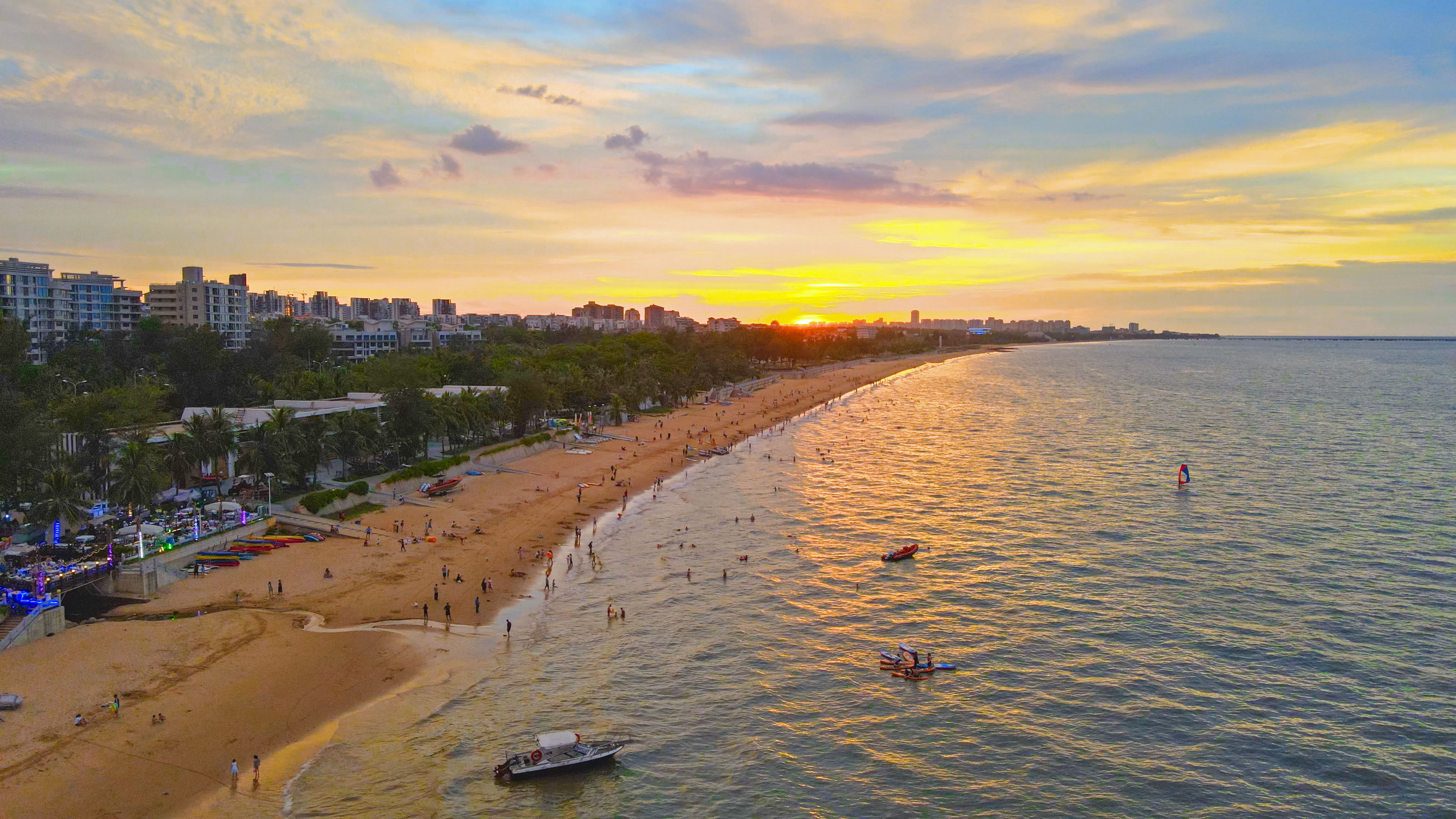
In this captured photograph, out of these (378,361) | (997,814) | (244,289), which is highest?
(244,289)

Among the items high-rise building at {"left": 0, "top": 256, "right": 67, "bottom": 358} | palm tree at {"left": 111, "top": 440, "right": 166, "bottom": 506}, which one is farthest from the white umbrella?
Answer: high-rise building at {"left": 0, "top": 256, "right": 67, "bottom": 358}

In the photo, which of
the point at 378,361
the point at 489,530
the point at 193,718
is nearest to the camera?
the point at 193,718

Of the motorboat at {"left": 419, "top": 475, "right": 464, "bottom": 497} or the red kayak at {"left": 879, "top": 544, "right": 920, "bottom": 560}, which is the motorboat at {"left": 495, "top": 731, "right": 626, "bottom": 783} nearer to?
the red kayak at {"left": 879, "top": 544, "right": 920, "bottom": 560}

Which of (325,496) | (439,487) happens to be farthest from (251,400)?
(325,496)

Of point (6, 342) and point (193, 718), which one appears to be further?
point (6, 342)

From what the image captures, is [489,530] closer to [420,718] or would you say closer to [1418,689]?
[420,718]

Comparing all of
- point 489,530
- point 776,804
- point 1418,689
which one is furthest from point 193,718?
point 1418,689

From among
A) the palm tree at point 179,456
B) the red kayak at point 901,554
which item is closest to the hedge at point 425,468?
the palm tree at point 179,456
